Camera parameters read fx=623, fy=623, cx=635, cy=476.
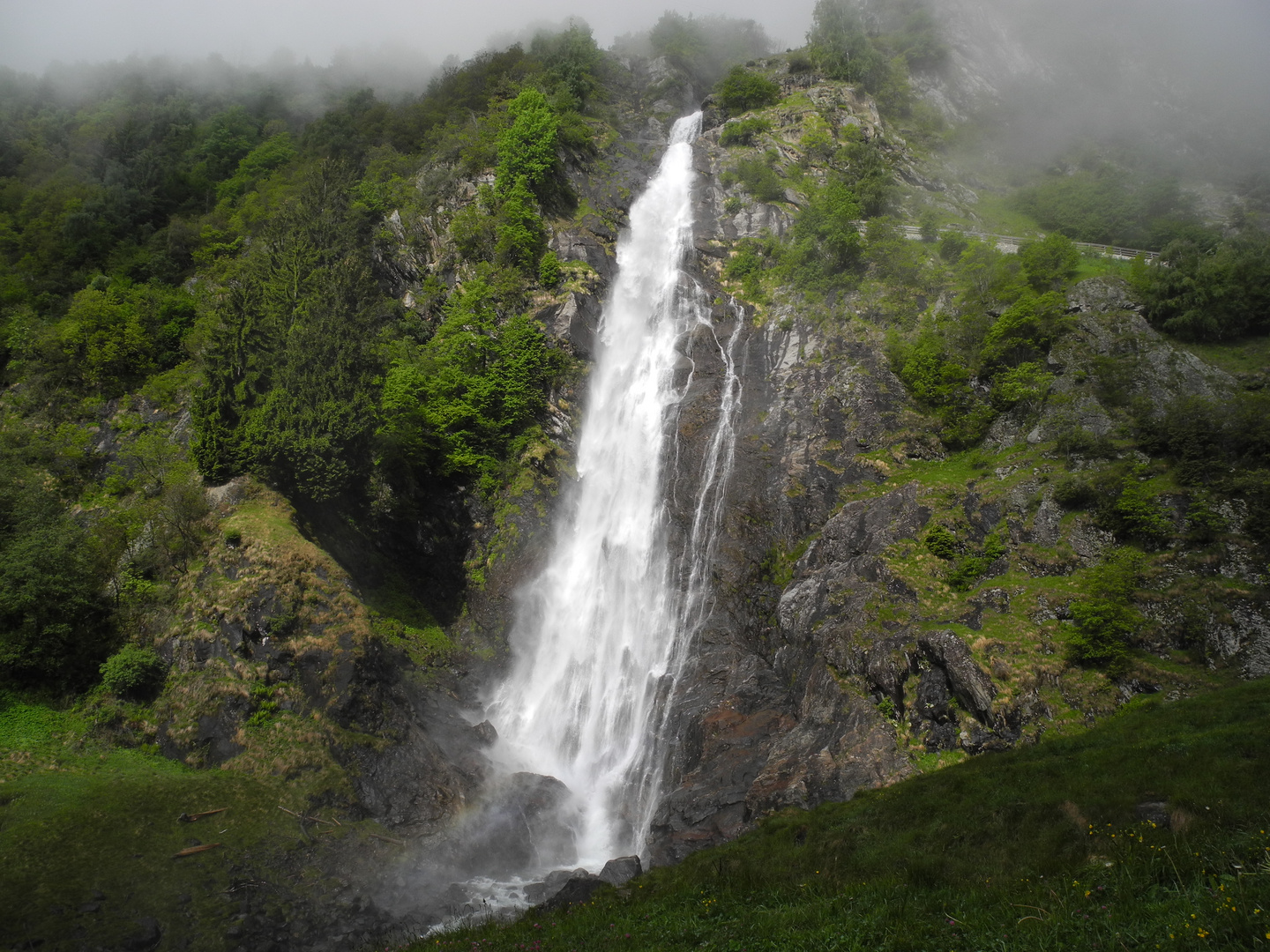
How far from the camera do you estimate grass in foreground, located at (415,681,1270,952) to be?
694cm

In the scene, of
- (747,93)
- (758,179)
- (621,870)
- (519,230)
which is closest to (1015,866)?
(621,870)

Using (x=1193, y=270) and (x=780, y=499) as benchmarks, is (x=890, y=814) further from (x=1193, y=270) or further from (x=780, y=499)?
(x=1193, y=270)

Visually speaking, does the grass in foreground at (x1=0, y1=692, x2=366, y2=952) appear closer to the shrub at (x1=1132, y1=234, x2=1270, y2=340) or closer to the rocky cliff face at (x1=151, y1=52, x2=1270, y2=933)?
the rocky cliff face at (x1=151, y1=52, x2=1270, y2=933)

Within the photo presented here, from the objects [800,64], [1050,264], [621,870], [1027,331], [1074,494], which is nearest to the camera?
[621,870]

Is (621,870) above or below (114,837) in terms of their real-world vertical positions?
below

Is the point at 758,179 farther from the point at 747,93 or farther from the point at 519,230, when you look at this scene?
the point at 519,230

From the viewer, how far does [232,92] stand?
7931cm

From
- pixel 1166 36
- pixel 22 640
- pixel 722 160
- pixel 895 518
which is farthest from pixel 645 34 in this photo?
pixel 22 640

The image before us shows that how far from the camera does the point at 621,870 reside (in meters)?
19.3

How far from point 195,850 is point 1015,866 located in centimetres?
2212

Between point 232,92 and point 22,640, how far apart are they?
83801 mm

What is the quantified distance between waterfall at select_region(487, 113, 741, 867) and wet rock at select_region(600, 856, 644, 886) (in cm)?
367

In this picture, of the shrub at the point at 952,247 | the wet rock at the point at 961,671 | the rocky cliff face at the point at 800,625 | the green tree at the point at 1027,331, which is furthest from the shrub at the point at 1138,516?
the shrub at the point at 952,247

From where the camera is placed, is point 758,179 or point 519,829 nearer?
point 519,829
